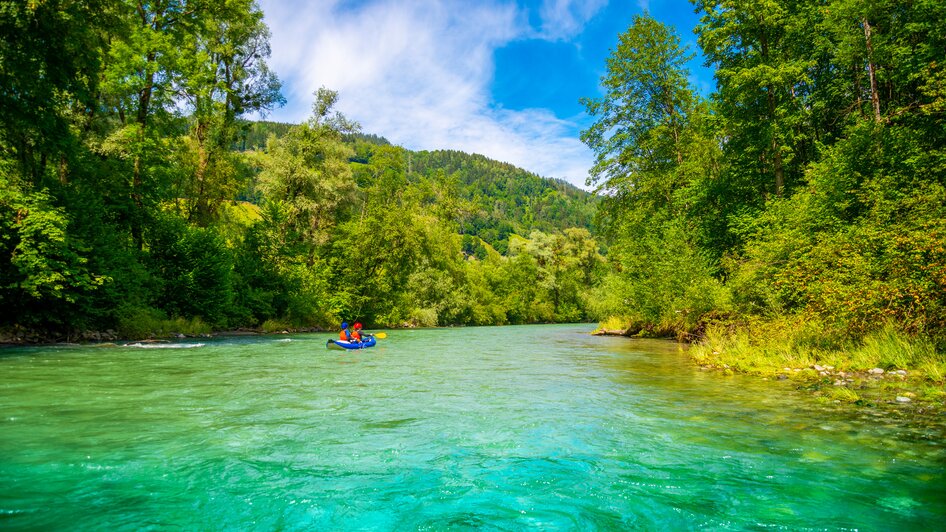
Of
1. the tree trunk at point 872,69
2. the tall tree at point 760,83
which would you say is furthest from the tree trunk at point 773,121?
the tree trunk at point 872,69

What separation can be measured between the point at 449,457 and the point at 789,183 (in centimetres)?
2170

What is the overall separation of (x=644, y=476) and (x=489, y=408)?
3.97m

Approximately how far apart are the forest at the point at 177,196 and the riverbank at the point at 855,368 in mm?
19317

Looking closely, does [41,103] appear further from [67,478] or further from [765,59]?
[765,59]

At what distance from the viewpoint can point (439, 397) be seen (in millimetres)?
10156

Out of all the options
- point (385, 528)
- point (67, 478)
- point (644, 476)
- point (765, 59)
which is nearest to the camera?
point (385, 528)

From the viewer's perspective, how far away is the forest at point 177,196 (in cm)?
1464

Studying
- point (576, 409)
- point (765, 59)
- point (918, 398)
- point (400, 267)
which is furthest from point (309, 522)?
point (400, 267)

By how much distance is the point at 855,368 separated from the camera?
11.1 m

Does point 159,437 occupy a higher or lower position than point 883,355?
lower

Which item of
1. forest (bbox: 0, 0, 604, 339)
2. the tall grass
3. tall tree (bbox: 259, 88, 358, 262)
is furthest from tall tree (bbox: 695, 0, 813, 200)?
tall tree (bbox: 259, 88, 358, 262)

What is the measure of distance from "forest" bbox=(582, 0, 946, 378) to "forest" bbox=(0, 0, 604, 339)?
20109 mm

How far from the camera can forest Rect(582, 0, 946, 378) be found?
1122cm

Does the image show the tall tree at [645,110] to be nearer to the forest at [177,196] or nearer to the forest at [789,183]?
the forest at [789,183]
